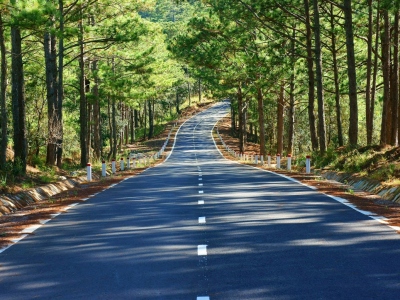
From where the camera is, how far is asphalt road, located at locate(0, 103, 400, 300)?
7027 millimetres

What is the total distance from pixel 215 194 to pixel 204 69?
33.0 m

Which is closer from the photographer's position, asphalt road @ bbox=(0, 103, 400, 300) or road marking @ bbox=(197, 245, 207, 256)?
asphalt road @ bbox=(0, 103, 400, 300)

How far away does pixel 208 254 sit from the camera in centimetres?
892

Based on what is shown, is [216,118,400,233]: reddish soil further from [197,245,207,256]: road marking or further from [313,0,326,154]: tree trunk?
[313,0,326,154]: tree trunk

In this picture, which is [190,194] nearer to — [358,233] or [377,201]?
[377,201]

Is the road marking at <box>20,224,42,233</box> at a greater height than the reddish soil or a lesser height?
lesser

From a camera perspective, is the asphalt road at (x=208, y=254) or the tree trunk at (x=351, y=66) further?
the tree trunk at (x=351, y=66)

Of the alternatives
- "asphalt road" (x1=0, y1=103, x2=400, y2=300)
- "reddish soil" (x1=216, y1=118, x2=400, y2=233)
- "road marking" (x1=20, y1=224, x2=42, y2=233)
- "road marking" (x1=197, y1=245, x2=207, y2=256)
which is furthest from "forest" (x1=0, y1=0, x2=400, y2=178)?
"road marking" (x1=197, y1=245, x2=207, y2=256)

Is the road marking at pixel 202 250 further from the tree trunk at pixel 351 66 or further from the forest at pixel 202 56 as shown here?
the tree trunk at pixel 351 66

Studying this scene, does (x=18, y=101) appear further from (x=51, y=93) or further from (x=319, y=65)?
(x=319, y=65)

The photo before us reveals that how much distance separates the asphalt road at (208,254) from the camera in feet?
23.1

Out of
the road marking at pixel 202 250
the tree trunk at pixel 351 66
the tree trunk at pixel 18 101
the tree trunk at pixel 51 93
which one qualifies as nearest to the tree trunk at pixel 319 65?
the tree trunk at pixel 351 66

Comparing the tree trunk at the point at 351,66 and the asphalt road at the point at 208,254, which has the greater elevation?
the tree trunk at the point at 351,66

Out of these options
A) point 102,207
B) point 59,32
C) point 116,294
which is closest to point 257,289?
point 116,294
